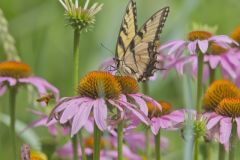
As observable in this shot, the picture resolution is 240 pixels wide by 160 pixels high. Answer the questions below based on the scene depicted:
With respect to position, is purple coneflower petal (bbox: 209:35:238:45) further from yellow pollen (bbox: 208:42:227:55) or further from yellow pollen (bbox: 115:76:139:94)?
yellow pollen (bbox: 115:76:139:94)

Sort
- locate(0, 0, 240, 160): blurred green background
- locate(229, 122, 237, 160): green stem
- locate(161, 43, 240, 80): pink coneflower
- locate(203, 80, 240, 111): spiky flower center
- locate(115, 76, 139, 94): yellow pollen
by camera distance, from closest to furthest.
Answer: locate(229, 122, 237, 160): green stem < locate(115, 76, 139, 94): yellow pollen < locate(203, 80, 240, 111): spiky flower center < locate(161, 43, 240, 80): pink coneflower < locate(0, 0, 240, 160): blurred green background

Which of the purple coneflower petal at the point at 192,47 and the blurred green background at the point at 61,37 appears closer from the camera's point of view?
the purple coneflower petal at the point at 192,47

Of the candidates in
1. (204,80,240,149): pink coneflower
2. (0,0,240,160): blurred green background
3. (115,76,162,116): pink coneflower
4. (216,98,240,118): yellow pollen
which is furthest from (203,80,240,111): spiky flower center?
(0,0,240,160): blurred green background

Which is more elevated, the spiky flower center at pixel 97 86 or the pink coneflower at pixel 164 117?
the spiky flower center at pixel 97 86

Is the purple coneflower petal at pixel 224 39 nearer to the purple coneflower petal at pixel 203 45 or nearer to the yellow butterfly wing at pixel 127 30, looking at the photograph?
the purple coneflower petal at pixel 203 45

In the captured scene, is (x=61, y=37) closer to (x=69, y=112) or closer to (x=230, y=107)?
(x=230, y=107)

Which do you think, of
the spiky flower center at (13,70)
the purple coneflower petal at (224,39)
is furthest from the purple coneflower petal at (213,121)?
the spiky flower center at (13,70)
